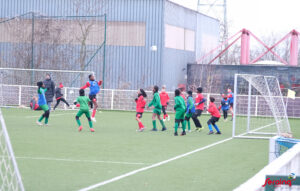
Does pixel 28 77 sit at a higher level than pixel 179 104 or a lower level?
higher

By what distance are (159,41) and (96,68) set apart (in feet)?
16.2

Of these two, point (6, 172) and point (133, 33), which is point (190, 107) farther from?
point (133, 33)

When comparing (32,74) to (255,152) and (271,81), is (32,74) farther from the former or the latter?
(255,152)

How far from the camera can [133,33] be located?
4025 centimetres

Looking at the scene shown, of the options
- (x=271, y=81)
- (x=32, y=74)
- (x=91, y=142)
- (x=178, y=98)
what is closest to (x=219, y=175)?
(x=91, y=142)

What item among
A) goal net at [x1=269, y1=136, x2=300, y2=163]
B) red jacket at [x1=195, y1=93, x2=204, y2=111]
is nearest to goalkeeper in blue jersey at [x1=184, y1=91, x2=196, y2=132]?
red jacket at [x1=195, y1=93, x2=204, y2=111]

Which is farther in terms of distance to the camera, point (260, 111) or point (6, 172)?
point (260, 111)

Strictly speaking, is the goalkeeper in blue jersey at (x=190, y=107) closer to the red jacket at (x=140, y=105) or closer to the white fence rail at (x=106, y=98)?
the red jacket at (x=140, y=105)

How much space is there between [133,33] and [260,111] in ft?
43.3

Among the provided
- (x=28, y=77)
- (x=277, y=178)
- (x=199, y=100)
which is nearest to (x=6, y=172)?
(x=277, y=178)

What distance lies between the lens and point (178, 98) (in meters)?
18.2

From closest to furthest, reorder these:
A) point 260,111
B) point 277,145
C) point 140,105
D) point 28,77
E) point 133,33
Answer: point 277,145
point 140,105
point 260,111
point 28,77
point 133,33

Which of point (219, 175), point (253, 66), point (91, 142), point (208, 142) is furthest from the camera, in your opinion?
point (253, 66)

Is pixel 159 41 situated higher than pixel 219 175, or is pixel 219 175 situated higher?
pixel 159 41
